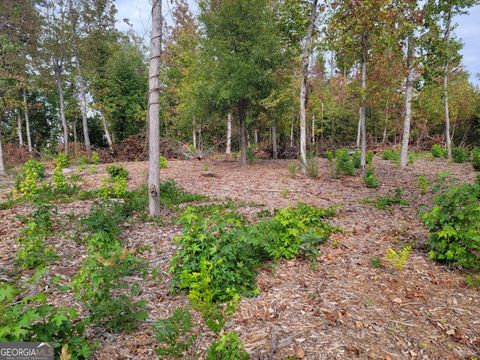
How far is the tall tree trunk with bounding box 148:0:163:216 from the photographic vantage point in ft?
15.2

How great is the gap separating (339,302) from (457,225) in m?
1.63

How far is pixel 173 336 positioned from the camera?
6.66 feet

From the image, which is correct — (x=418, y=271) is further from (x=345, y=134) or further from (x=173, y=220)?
(x=345, y=134)

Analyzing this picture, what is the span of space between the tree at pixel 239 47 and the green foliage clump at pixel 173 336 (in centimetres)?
851

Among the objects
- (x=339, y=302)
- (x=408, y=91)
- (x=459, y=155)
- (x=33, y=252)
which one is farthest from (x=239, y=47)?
(x=459, y=155)

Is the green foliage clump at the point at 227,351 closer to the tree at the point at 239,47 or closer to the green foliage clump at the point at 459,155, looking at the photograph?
the tree at the point at 239,47

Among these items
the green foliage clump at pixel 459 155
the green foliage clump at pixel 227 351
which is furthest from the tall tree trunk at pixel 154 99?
the green foliage clump at pixel 459 155

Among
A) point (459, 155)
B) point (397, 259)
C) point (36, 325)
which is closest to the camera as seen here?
point (36, 325)

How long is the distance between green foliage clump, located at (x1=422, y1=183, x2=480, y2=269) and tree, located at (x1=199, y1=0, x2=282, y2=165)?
25.5 ft

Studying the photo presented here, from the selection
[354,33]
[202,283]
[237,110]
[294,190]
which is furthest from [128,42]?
[202,283]

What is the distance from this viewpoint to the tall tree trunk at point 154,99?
15.2 feet

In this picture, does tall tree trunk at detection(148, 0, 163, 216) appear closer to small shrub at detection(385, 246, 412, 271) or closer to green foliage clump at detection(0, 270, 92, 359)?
green foliage clump at detection(0, 270, 92, 359)

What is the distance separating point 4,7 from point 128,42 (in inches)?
455

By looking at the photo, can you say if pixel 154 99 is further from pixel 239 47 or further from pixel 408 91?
pixel 408 91
